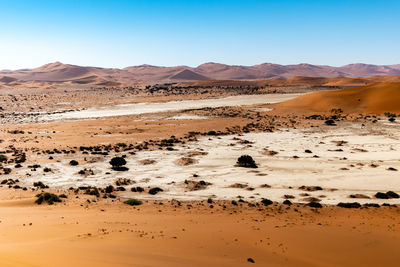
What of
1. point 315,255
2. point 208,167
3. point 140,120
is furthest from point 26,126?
point 315,255

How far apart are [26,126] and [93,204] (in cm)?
3840

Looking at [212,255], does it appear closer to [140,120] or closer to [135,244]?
[135,244]

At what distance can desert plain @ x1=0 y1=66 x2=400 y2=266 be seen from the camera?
10.4 m

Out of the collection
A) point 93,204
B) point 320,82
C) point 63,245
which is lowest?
point 93,204

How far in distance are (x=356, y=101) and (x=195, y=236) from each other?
194ft

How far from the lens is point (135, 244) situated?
34.4ft

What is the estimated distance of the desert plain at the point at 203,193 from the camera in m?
10.4

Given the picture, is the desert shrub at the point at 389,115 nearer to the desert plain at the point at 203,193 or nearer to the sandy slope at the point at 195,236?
the desert plain at the point at 203,193

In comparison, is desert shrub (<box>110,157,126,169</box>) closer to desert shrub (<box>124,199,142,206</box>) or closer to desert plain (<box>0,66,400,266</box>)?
desert plain (<box>0,66,400,266</box>)

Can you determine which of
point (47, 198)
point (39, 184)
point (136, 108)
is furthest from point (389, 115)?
point (47, 198)

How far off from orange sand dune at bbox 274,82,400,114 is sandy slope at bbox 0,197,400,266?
1845 inches

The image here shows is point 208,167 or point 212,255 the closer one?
point 212,255

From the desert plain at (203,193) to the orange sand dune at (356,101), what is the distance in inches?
342

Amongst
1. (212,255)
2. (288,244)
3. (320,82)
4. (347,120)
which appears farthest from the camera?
(320,82)
